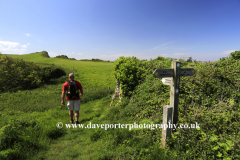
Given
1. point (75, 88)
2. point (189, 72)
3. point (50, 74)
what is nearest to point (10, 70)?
point (50, 74)

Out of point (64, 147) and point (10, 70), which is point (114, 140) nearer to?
point (64, 147)

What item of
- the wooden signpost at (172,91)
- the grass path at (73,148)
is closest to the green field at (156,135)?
the grass path at (73,148)

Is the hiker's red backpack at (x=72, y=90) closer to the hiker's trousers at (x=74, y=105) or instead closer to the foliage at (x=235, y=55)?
the hiker's trousers at (x=74, y=105)

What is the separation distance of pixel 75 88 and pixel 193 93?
18.2ft

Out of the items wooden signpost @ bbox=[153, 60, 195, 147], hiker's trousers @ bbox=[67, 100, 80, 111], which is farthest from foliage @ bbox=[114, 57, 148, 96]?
wooden signpost @ bbox=[153, 60, 195, 147]

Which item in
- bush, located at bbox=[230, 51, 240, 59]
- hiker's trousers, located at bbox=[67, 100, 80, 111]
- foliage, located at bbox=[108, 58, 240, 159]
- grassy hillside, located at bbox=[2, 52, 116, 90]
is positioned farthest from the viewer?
grassy hillside, located at bbox=[2, 52, 116, 90]

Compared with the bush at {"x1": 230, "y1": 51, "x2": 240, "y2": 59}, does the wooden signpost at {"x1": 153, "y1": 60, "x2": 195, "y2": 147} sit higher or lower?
lower

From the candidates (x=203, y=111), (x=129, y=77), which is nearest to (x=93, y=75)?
(x=129, y=77)

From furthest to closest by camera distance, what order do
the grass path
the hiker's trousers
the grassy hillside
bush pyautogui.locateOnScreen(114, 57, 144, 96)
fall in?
1. the grassy hillside
2. bush pyautogui.locateOnScreen(114, 57, 144, 96)
3. the hiker's trousers
4. the grass path

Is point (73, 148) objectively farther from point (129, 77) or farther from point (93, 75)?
point (93, 75)

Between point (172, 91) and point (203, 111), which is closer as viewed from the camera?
point (172, 91)

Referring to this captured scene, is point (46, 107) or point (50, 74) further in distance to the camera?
point (50, 74)

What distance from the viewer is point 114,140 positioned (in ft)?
12.5

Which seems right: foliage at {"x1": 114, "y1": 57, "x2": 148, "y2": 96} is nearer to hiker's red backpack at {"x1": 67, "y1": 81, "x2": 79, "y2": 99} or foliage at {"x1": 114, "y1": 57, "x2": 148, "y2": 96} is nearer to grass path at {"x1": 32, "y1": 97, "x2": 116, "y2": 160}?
hiker's red backpack at {"x1": 67, "y1": 81, "x2": 79, "y2": 99}
